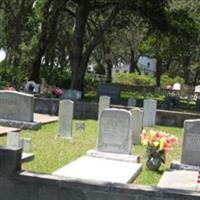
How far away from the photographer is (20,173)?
732 centimetres

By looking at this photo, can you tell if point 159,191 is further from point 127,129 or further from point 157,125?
point 157,125

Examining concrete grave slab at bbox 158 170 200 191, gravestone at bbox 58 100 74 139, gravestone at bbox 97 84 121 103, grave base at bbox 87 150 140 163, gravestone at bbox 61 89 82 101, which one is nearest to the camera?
concrete grave slab at bbox 158 170 200 191

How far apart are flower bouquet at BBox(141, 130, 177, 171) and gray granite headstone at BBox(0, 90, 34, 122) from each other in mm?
6103

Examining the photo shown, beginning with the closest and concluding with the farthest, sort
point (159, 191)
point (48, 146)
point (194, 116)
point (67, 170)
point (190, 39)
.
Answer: point (159, 191) → point (67, 170) → point (48, 146) → point (194, 116) → point (190, 39)

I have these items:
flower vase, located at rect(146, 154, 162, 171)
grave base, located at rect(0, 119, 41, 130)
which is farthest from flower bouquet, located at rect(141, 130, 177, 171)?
grave base, located at rect(0, 119, 41, 130)

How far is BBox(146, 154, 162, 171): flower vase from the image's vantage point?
→ 11469 mm

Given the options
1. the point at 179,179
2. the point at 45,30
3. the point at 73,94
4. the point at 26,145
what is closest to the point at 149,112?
the point at 26,145

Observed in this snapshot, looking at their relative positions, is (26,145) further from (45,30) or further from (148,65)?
(148,65)

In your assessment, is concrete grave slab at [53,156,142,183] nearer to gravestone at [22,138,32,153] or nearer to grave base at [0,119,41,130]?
gravestone at [22,138,32,153]

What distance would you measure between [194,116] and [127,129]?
866 cm

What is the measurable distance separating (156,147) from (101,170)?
144 centimetres

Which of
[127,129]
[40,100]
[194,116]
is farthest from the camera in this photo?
[40,100]

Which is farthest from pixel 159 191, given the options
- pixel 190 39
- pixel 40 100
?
pixel 190 39

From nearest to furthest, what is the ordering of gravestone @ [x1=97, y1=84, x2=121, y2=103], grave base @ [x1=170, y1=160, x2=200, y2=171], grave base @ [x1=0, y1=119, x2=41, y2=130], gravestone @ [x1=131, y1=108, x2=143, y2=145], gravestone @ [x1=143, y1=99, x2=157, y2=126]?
grave base @ [x1=170, y1=160, x2=200, y2=171]
gravestone @ [x1=131, y1=108, x2=143, y2=145]
grave base @ [x1=0, y1=119, x2=41, y2=130]
gravestone @ [x1=143, y1=99, x2=157, y2=126]
gravestone @ [x1=97, y1=84, x2=121, y2=103]
